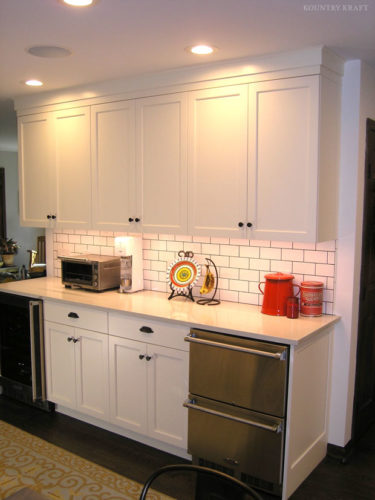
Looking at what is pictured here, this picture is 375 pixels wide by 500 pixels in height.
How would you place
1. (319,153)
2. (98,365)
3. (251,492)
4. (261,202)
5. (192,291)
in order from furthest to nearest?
(192,291), (98,365), (261,202), (319,153), (251,492)

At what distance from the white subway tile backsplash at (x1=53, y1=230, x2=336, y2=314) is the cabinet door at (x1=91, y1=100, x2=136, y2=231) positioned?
0.34 metres

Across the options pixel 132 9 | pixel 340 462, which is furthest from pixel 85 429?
pixel 132 9

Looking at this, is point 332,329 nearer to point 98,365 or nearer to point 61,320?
point 98,365

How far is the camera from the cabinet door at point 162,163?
3.12 metres

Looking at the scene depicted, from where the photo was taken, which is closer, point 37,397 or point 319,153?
point 319,153

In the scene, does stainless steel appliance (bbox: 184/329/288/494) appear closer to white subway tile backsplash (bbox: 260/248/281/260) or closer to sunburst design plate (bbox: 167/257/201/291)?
sunburst design plate (bbox: 167/257/201/291)

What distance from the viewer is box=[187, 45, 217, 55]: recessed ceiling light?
2.59 metres

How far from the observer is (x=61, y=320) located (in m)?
3.38

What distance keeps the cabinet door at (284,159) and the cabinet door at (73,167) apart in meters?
1.41

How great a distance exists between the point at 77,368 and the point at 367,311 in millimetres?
2004

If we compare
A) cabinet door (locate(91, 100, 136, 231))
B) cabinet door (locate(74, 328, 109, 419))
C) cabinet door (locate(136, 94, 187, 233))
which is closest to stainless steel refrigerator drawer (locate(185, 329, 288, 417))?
cabinet door (locate(74, 328, 109, 419))

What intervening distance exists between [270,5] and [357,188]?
49.7 inches

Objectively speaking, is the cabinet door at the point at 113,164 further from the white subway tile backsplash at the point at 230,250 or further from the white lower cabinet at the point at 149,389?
the white lower cabinet at the point at 149,389

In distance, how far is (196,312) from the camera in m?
2.96
